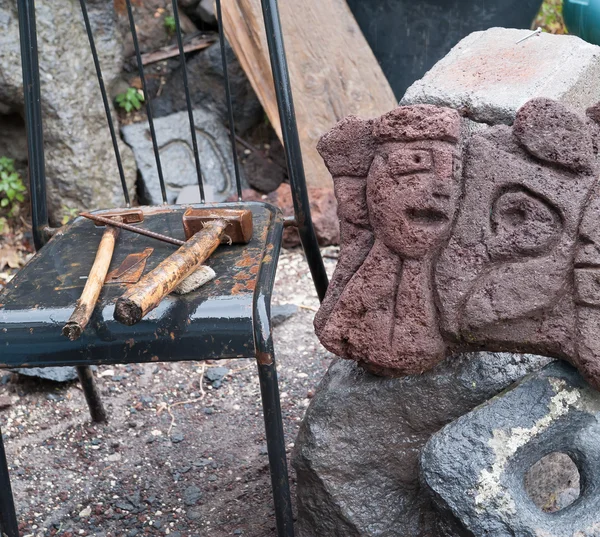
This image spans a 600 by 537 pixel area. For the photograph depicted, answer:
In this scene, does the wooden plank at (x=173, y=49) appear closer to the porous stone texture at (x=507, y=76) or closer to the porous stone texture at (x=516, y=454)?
the porous stone texture at (x=507, y=76)

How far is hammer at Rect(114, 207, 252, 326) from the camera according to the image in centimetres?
110

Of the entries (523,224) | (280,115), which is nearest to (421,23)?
(280,115)

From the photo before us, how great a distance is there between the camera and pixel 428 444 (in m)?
1.21

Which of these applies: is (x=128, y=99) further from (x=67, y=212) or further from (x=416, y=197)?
(x=416, y=197)

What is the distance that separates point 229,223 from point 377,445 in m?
0.47

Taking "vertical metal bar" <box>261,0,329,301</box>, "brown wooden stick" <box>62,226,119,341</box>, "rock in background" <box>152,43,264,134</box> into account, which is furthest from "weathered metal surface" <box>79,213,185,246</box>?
"rock in background" <box>152,43,264,134</box>

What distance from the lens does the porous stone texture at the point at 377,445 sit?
1.33 metres

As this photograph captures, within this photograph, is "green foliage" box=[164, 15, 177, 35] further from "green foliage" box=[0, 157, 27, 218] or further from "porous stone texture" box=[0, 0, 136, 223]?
"green foliage" box=[0, 157, 27, 218]

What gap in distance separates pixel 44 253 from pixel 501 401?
2.88 ft

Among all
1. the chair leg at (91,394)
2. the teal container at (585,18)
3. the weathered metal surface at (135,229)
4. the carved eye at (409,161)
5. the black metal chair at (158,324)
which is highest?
the teal container at (585,18)

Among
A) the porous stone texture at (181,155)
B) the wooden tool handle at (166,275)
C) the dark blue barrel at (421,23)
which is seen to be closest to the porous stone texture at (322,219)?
the porous stone texture at (181,155)

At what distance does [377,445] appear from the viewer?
4.46 ft

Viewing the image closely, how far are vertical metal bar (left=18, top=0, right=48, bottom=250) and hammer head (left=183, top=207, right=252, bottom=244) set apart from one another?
37 cm

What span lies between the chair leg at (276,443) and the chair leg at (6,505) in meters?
0.43
